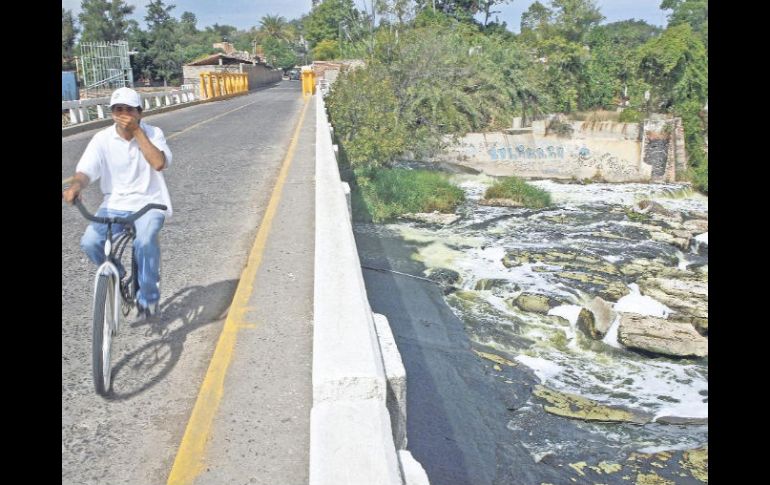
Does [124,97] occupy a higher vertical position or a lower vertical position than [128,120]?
higher

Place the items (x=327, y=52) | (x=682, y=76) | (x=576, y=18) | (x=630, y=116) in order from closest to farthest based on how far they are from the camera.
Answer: (x=630, y=116) → (x=682, y=76) → (x=576, y=18) → (x=327, y=52)

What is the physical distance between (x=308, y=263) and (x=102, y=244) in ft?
7.36

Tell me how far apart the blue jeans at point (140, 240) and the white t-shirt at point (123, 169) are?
8 centimetres

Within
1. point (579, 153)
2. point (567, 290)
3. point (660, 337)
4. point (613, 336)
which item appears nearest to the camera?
point (660, 337)

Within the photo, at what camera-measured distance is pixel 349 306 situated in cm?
381

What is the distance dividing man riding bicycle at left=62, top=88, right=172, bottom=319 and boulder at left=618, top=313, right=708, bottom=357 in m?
11.3

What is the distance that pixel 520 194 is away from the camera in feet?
92.4

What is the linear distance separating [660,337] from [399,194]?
12.4 meters

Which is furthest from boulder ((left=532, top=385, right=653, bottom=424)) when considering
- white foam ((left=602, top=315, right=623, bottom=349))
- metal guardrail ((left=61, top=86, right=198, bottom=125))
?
metal guardrail ((left=61, top=86, right=198, bottom=125))

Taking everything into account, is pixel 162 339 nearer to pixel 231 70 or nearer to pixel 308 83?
pixel 308 83

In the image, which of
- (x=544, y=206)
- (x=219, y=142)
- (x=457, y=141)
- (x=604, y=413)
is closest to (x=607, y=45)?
(x=457, y=141)

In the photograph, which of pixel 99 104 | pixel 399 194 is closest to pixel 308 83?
pixel 399 194

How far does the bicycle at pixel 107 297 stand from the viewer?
12.0 ft
